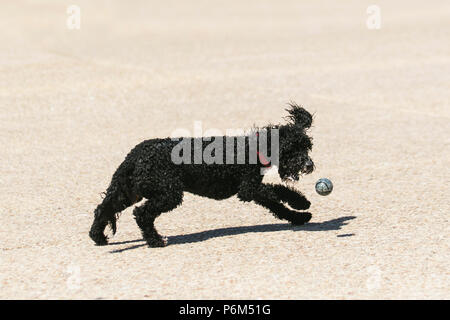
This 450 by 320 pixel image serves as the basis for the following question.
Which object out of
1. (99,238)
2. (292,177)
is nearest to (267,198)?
(292,177)

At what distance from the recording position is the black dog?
26.6 feet

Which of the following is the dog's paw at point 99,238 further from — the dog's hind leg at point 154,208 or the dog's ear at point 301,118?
the dog's ear at point 301,118

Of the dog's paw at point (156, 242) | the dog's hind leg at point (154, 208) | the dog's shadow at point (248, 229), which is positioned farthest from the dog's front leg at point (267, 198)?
the dog's paw at point (156, 242)

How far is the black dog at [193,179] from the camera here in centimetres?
809

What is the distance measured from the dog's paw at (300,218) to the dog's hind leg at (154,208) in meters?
1.42

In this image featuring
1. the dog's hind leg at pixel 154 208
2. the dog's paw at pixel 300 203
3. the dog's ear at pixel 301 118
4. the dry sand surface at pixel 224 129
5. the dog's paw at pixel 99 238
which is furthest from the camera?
the dog's ear at pixel 301 118

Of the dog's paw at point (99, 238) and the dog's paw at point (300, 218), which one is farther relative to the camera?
the dog's paw at point (300, 218)

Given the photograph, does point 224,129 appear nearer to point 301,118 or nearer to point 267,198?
point 301,118

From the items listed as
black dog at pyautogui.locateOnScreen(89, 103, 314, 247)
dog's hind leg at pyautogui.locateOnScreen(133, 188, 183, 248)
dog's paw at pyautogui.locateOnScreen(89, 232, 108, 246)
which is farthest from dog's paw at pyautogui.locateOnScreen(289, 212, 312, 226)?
dog's paw at pyautogui.locateOnScreen(89, 232, 108, 246)

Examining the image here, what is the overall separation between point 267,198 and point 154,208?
1.27 meters

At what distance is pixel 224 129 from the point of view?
14.4 metres

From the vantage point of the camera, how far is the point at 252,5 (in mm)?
32688

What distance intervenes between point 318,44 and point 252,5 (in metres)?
9.66
